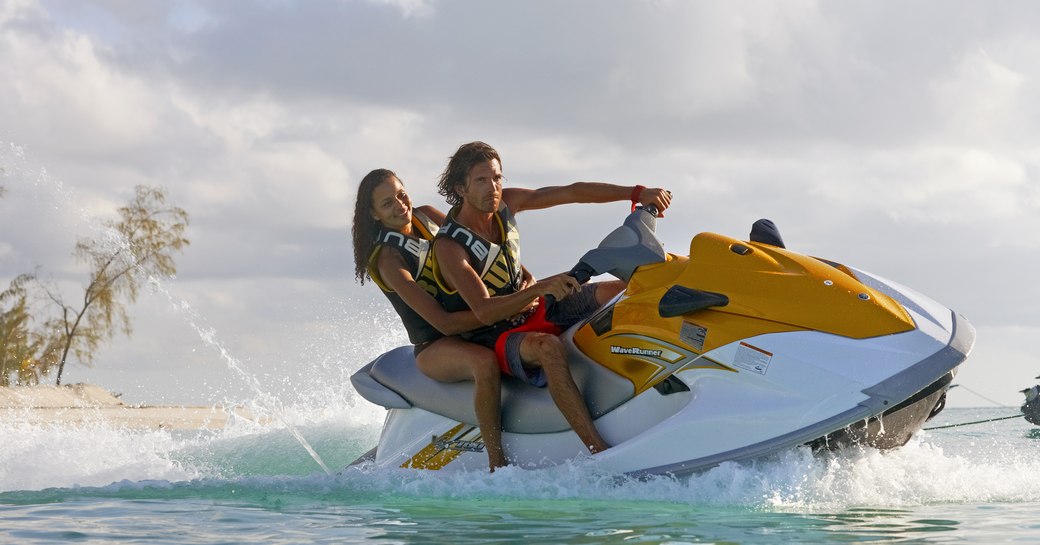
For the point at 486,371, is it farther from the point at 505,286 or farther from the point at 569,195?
the point at 569,195

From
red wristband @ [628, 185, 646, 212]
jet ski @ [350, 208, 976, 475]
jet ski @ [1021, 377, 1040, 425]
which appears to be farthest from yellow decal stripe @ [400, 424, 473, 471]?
jet ski @ [1021, 377, 1040, 425]

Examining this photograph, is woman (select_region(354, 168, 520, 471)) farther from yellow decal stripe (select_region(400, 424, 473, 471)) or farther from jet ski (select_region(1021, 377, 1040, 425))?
jet ski (select_region(1021, 377, 1040, 425))

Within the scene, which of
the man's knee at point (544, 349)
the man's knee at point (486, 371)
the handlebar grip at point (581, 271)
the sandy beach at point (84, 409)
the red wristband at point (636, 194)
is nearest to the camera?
the handlebar grip at point (581, 271)

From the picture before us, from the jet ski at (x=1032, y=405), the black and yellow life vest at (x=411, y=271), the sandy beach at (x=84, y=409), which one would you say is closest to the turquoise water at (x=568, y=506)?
the black and yellow life vest at (x=411, y=271)

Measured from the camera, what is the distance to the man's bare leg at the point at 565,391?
4.72 m

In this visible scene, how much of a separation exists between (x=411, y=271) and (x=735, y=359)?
5.35ft

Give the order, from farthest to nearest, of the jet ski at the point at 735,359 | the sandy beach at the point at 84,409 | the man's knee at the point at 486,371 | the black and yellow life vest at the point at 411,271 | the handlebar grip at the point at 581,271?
the sandy beach at the point at 84,409 < the black and yellow life vest at the point at 411,271 < the man's knee at the point at 486,371 < the handlebar grip at the point at 581,271 < the jet ski at the point at 735,359

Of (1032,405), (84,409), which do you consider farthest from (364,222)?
(84,409)

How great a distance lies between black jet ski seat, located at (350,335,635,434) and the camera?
485 cm

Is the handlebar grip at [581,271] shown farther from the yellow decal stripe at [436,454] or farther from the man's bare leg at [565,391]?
the yellow decal stripe at [436,454]

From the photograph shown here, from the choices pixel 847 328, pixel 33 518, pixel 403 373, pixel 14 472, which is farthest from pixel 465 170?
pixel 14 472

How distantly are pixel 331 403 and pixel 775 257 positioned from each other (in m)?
5.71

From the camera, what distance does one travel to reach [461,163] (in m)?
5.07

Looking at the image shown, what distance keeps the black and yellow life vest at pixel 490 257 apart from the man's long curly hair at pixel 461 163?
3.7 inches
